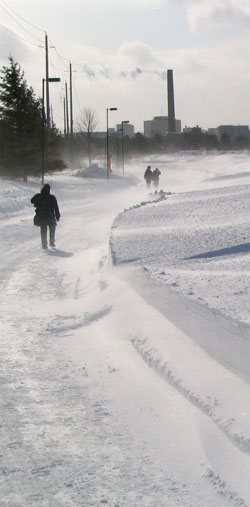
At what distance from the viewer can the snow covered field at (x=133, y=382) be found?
3888 mm

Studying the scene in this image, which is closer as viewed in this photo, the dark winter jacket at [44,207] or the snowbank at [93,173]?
the dark winter jacket at [44,207]

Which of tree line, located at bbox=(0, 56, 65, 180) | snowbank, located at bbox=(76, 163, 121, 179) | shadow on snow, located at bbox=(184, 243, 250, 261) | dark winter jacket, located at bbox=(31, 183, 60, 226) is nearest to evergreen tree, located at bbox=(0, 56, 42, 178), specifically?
tree line, located at bbox=(0, 56, 65, 180)

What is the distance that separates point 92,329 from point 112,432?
3.12 meters

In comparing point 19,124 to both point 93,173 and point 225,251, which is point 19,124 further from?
point 225,251

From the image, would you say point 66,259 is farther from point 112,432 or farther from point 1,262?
point 112,432

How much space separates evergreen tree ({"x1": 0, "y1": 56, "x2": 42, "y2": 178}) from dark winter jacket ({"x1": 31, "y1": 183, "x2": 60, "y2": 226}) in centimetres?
3139

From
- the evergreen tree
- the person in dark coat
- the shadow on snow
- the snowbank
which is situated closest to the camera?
the shadow on snow

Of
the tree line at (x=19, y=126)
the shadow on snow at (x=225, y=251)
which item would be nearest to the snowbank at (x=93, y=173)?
the tree line at (x=19, y=126)

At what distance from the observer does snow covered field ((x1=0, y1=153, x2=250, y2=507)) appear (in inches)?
153

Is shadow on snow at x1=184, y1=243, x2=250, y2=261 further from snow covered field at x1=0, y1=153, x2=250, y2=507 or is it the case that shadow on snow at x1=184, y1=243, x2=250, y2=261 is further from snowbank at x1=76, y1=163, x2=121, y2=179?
snowbank at x1=76, y1=163, x2=121, y2=179

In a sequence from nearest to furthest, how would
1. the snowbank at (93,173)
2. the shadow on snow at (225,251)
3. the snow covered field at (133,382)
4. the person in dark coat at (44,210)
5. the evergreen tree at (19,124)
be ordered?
1. the snow covered field at (133,382)
2. the shadow on snow at (225,251)
3. the person in dark coat at (44,210)
4. the evergreen tree at (19,124)
5. the snowbank at (93,173)

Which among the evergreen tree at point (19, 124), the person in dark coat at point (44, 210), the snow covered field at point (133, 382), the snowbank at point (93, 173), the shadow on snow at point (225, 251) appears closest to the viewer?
the snow covered field at point (133, 382)

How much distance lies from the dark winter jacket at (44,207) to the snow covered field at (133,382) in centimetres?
479

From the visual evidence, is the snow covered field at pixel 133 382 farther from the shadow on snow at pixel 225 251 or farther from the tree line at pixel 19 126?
the tree line at pixel 19 126
